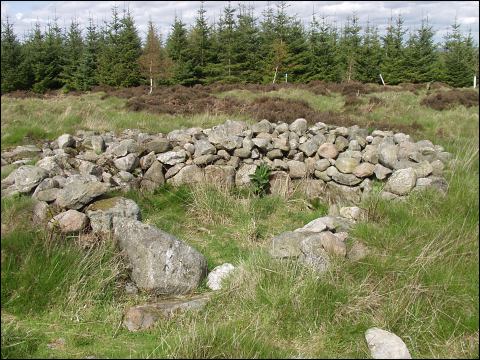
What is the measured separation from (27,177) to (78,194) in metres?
0.72

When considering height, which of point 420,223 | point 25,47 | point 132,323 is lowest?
point 132,323

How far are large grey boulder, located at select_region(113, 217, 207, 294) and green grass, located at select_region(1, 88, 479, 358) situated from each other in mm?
165

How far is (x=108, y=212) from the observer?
5.11m

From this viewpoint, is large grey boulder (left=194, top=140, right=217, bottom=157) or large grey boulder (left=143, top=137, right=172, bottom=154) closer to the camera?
large grey boulder (left=194, top=140, right=217, bottom=157)

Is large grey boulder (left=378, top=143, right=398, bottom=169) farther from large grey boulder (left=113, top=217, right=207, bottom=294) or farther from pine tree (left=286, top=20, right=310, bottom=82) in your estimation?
pine tree (left=286, top=20, right=310, bottom=82)

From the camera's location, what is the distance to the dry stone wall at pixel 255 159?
6.59m

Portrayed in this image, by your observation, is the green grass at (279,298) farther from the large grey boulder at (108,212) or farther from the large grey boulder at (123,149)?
the large grey boulder at (123,149)

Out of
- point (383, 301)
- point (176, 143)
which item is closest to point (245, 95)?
point (176, 143)

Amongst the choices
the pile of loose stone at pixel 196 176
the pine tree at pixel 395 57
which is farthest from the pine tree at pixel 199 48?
the pile of loose stone at pixel 196 176

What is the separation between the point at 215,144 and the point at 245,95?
1157 cm

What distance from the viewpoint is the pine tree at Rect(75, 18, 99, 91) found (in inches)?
742

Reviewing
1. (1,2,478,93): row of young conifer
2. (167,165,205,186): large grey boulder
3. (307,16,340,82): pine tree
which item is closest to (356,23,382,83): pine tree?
(1,2,478,93): row of young conifer

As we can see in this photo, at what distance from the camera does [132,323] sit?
12.1 feet

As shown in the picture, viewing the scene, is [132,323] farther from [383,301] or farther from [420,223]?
[420,223]
